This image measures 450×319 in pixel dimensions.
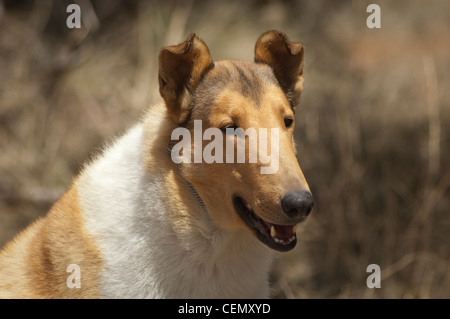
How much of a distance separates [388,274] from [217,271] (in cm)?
336

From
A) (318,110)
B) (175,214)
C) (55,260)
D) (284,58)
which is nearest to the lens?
(175,214)

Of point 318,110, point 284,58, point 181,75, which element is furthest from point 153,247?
point 318,110

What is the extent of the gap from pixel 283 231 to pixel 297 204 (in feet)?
1.32

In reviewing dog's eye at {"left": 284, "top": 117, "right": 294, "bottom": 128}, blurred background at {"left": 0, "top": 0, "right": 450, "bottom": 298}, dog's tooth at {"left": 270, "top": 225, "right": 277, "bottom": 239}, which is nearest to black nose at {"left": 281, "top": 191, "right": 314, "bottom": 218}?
dog's tooth at {"left": 270, "top": 225, "right": 277, "bottom": 239}

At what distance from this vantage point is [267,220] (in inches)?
145

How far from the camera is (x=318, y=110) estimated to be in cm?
857

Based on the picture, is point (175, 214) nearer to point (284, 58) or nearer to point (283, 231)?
point (283, 231)

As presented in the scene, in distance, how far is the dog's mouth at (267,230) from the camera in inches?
150

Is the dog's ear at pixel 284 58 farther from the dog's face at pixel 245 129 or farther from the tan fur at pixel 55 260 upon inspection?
the tan fur at pixel 55 260

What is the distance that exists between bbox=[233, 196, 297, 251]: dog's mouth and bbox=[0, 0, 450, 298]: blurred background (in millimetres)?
2985

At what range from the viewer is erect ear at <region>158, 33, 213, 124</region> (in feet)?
13.4

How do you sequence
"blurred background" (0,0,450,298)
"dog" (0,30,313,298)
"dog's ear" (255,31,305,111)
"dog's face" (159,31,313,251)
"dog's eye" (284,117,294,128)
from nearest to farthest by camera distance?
"dog's face" (159,31,313,251), "dog" (0,30,313,298), "dog's eye" (284,117,294,128), "dog's ear" (255,31,305,111), "blurred background" (0,0,450,298)

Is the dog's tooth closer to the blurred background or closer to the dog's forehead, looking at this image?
the dog's forehead
